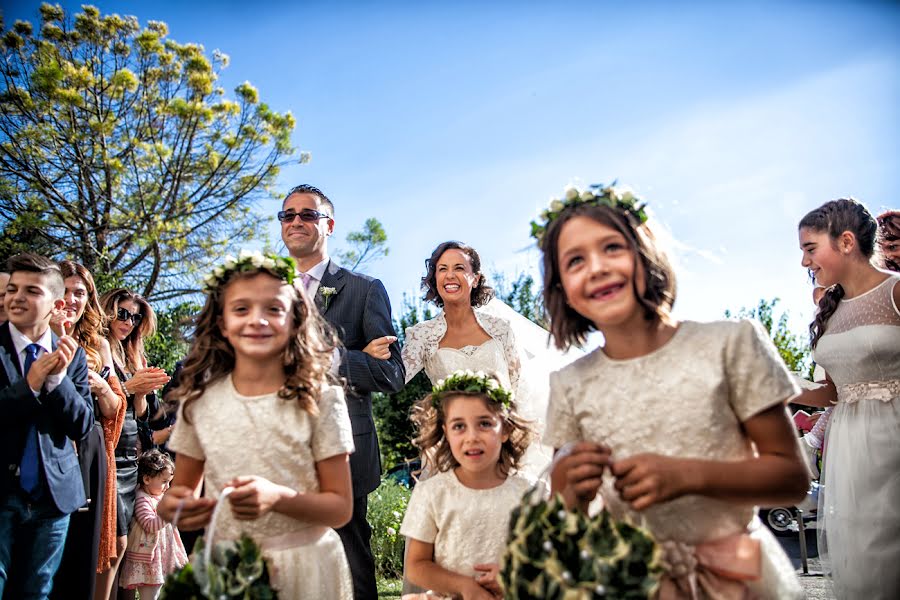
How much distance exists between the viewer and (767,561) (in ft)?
6.97

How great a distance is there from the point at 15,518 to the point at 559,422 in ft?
10.5

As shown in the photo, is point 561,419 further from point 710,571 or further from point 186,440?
point 186,440

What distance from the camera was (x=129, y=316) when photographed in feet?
19.2

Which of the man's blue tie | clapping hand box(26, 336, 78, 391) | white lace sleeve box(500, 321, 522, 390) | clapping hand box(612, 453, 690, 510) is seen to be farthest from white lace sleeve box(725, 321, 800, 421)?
the man's blue tie

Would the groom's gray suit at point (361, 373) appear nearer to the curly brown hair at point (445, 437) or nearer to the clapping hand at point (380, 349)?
the clapping hand at point (380, 349)

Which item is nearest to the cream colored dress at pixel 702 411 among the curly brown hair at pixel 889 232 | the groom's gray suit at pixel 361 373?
the groom's gray suit at pixel 361 373

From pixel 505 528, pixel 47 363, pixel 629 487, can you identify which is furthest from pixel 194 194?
pixel 629 487

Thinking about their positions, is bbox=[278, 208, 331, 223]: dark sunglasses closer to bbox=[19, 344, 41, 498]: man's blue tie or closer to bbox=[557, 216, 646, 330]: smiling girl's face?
bbox=[19, 344, 41, 498]: man's blue tie

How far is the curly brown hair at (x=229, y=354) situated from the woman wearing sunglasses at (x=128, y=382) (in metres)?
Result: 2.56

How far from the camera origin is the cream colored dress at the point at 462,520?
3.42m

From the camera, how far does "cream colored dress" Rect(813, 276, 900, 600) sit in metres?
3.56

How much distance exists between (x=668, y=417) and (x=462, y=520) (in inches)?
63.1

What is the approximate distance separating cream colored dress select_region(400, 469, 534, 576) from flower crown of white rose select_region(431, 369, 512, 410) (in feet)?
1.48

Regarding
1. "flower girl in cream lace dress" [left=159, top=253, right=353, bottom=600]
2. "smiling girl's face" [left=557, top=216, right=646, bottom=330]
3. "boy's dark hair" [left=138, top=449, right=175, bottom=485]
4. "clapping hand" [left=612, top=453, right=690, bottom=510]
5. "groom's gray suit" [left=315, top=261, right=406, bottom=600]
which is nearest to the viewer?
"clapping hand" [left=612, top=453, right=690, bottom=510]
